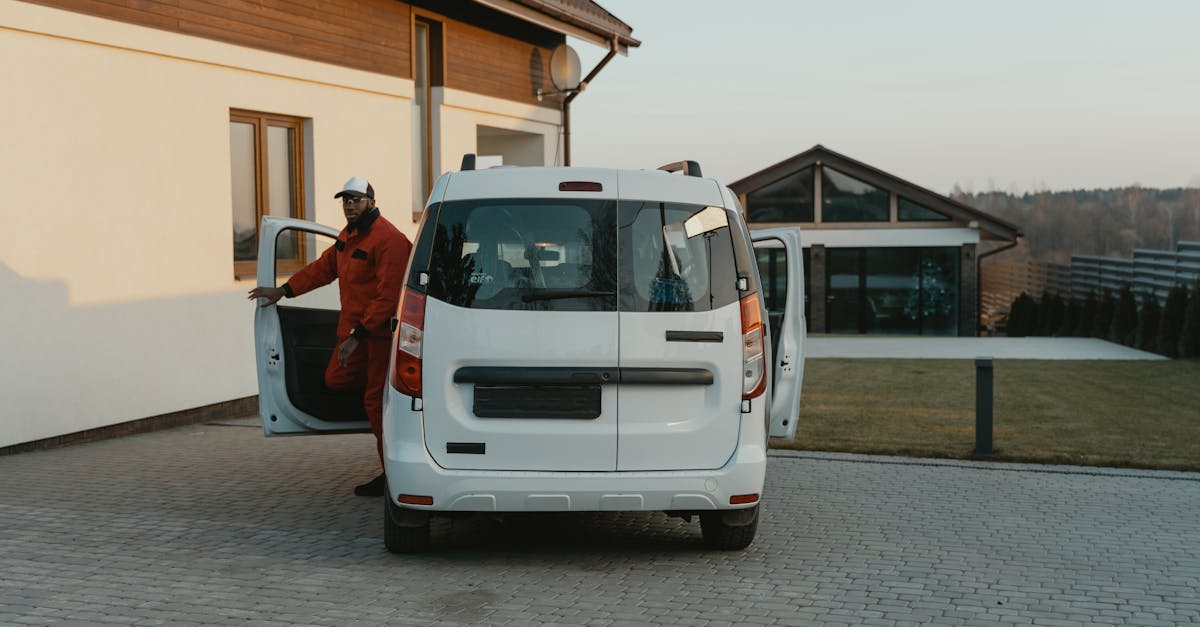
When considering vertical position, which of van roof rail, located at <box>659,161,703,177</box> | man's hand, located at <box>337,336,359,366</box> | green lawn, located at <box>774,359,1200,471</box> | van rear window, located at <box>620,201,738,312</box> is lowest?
green lawn, located at <box>774,359,1200,471</box>

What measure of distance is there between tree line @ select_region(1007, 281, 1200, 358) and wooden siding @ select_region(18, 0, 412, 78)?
1436 cm

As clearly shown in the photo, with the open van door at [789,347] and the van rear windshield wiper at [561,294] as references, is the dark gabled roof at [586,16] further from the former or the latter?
the van rear windshield wiper at [561,294]

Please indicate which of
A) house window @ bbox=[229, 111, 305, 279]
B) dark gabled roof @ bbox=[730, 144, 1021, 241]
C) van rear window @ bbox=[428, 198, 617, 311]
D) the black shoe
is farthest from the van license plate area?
dark gabled roof @ bbox=[730, 144, 1021, 241]

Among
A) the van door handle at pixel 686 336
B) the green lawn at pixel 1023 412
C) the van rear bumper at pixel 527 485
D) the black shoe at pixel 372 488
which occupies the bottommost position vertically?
the green lawn at pixel 1023 412

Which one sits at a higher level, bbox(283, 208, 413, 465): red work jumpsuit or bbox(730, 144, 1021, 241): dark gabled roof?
bbox(730, 144, 1021, 241): dark gabled roof

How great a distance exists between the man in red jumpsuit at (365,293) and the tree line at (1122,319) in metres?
17.7

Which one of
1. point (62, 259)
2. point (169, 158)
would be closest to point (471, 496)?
point (62, 259)

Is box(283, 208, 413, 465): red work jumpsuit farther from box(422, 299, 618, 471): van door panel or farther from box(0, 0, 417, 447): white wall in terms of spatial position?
box(0, 0, 417, 447): white wall

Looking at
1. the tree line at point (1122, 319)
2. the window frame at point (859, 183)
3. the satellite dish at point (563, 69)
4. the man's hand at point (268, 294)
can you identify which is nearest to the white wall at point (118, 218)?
the man's hand at point (268, 294)

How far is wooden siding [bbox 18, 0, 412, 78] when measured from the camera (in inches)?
410

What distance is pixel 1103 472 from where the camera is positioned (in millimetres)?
9219

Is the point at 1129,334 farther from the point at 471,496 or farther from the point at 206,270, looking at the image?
the point at 471,496

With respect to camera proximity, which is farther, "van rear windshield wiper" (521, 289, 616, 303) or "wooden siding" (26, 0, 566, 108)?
"wooden siding" (26, 0, 566, 108)

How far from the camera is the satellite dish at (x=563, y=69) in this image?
696 inches
